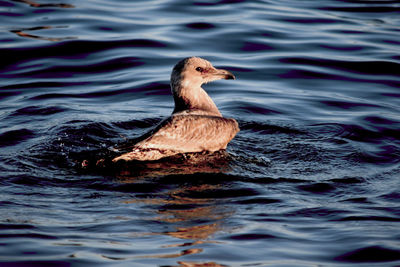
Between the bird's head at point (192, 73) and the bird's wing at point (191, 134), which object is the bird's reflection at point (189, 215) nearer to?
the bird's wing at point (191, 134)

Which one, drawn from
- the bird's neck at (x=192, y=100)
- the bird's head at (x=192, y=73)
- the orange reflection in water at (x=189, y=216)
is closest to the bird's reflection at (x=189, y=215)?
the orange reflection in water at (x=189, y=216)

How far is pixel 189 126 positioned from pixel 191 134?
0.10m

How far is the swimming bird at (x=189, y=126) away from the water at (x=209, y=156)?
21cm

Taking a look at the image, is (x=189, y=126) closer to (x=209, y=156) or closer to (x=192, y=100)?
(x=209, y=156)

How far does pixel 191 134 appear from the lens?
820 centimetres

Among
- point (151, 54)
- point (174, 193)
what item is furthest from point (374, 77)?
point (174, 193)

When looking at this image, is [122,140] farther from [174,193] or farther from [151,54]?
[151,54]

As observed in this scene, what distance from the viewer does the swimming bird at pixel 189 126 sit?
26.1ft

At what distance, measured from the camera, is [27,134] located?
8914mm

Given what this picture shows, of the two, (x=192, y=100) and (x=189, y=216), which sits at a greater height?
(x=192, y=100)

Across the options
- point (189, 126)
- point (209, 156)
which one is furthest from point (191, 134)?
point (209, 156)

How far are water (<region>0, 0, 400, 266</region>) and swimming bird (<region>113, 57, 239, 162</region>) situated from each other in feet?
0.68

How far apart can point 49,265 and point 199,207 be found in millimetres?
1763

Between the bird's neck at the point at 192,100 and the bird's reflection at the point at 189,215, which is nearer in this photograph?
the bird's reflection at the point at 189,215
